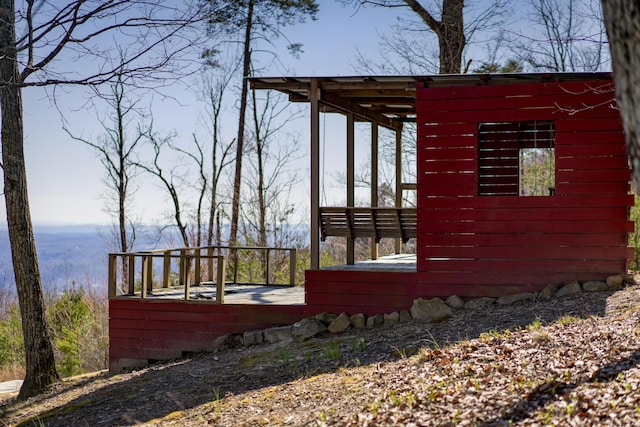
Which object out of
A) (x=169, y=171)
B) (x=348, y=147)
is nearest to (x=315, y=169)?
(x=348, y=147)

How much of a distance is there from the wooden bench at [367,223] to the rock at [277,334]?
5.04 ft

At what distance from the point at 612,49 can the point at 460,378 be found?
3.91 metres

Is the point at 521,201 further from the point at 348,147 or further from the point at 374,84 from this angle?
the point at 348,147

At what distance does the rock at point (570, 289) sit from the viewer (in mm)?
10820

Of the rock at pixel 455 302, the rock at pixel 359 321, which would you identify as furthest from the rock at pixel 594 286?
the rock at pixel 359 321

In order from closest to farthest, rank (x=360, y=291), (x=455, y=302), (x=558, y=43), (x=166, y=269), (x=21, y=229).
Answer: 1. (x=455, y=302)
2. (x=360, y=291)
3. (x=21, y=229)
4. (x=166, y=269)
5. (x=558, y=43)

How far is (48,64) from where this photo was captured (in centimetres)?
1166

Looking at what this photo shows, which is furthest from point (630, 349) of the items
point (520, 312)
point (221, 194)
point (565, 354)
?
point (221, 194)

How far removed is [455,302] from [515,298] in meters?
0.83

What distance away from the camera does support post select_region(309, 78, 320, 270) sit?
1153 centimetres

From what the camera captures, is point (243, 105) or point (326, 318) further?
point (243, 105)

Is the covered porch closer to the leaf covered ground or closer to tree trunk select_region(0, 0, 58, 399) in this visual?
the leaf covered ground

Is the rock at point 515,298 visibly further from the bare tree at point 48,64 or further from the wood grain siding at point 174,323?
the bare tree at point 48,64

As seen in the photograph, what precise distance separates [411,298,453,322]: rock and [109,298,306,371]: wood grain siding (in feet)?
5.61
